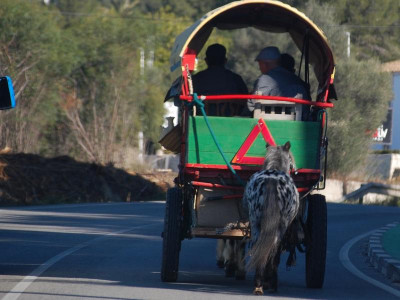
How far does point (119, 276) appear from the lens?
1089cm

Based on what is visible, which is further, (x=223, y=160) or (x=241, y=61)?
(x=241, y=61)

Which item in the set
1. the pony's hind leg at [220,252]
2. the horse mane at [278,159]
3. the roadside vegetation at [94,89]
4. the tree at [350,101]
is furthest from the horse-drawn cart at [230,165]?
the tree at [350,101]

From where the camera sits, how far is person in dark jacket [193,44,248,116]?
36.3 ft

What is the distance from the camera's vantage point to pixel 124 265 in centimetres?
1207

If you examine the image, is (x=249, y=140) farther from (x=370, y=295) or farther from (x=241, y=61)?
(x=241, y=61)

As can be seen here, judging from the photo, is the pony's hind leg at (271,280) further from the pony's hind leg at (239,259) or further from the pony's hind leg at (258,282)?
the pony's hind leg at (239,259)

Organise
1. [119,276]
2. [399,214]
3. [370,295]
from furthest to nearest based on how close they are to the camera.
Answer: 1. [399,214]
2. [119,276]
3. [370,295]

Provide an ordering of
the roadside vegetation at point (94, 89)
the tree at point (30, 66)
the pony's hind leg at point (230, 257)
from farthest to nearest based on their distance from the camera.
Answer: the roadside vegetation at point (94, 89) → the tree at point (30, 66) → the pony's hind leg at point (230, 257)

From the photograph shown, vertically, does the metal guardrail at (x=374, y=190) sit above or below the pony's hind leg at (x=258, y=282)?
below

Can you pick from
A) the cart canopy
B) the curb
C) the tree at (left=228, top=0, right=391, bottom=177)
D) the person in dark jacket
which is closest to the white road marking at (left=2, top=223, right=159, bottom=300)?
the person in dark jacket

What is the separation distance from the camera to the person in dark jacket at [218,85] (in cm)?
1105

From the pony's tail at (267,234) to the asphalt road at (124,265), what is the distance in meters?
0.47

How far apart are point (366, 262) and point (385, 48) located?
68.4 meters

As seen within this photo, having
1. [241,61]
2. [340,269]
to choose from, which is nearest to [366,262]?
[340,269]
